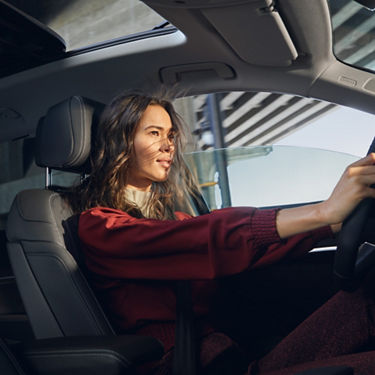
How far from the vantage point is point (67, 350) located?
1180 millimetres

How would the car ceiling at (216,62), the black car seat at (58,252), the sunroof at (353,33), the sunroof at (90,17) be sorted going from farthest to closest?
the sunroof at (90,17) → the sunroof at (353,33) → the car ceiling at (216,62) → the black car seat at (58,252)

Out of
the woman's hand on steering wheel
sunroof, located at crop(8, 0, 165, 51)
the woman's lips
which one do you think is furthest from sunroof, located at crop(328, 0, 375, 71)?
the woman's hand on steering wheel

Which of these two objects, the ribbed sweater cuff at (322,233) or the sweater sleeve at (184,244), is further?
the ribbed sweater cuff at (322,233)

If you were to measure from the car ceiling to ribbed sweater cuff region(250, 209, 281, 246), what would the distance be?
106 cm

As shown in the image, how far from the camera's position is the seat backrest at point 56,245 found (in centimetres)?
146

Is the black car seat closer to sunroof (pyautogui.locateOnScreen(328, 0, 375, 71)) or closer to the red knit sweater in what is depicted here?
the red knit sweater

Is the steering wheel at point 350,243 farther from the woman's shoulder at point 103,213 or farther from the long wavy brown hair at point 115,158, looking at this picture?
the long wavy brown hair at point 115,158

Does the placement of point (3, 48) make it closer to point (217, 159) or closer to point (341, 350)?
point (217, 159)

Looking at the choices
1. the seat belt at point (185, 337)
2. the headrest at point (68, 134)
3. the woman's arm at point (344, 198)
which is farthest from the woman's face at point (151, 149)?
the woman's arm at point (344, 198)

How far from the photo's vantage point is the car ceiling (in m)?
1.98

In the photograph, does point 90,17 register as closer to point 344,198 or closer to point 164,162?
point 164,162

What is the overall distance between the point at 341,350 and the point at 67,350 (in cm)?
67

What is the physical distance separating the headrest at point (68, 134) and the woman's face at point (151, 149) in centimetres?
17

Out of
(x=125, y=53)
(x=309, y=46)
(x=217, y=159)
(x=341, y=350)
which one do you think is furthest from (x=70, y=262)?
(x=217, y=159)
